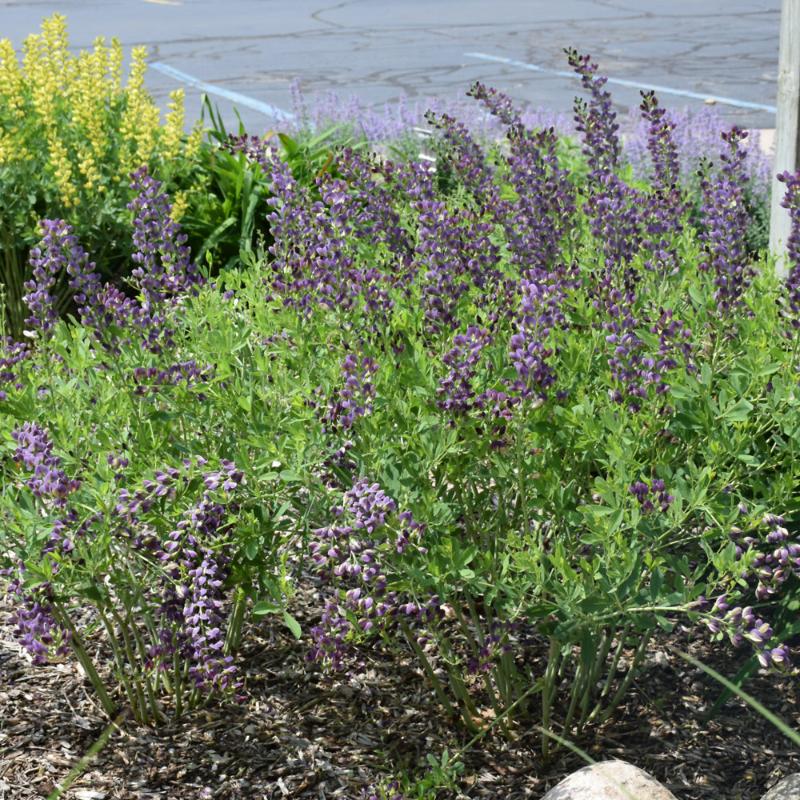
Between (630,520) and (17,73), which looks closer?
(630,520)

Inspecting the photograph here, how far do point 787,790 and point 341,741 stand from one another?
125 centimetres

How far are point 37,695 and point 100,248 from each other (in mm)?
3454

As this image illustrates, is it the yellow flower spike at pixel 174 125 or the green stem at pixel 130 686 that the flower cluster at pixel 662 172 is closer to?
the green stem at pixel 130 686

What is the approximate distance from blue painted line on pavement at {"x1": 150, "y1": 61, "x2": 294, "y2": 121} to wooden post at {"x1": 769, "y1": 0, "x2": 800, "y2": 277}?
332 inches

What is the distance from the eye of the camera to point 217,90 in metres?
15.5

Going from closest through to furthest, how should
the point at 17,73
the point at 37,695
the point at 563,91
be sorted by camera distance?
the point at 37,695 < the point at 17,73 < the point at 563,91

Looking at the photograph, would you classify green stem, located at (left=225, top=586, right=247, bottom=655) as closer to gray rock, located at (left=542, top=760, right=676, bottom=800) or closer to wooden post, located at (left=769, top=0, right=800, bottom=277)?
gray rock, located at (left=542, top=760, right=676, bottom=800)

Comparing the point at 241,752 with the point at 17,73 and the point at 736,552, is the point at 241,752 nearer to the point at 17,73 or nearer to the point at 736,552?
the point at 736,552

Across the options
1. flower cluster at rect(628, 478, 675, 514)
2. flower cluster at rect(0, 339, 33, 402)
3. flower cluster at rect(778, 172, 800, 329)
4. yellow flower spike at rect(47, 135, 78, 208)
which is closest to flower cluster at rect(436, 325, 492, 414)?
flower cluster at rect(628, 478, 675, 514)

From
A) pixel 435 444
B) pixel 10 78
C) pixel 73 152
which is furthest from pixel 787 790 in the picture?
pixel 10 78

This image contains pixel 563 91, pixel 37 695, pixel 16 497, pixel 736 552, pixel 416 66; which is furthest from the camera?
pixel 416 66

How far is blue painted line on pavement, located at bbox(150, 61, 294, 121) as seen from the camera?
561 inches

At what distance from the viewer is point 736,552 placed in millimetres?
2727

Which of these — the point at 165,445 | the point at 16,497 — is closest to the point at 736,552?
the point at 165,445
